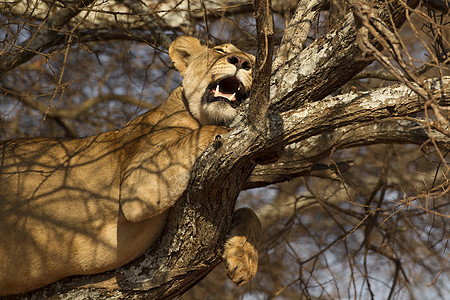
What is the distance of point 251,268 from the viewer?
3838 millimetres

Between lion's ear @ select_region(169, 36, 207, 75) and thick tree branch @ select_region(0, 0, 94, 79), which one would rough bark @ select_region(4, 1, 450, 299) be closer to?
lion's ear @ select_region(169, 36, 207, 75)

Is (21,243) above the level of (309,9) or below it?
below

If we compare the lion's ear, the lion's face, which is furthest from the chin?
the lion's ear

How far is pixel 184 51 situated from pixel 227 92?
61cm

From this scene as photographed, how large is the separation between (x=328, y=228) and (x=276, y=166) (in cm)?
309

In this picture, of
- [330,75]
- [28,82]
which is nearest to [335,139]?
[330,75]

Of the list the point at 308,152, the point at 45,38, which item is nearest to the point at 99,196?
the point at 308,152

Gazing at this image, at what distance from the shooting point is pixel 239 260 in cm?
378

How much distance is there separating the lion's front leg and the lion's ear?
4.49 feet

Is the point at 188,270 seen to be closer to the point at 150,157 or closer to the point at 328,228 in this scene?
the point at 150,157

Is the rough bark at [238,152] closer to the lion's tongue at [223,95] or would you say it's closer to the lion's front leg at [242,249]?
the lion's front leg at [242,249]

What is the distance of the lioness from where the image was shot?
353 centimetres

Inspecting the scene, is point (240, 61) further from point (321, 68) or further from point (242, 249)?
point (242, 249)

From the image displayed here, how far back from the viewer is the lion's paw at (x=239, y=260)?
12.4 feet
